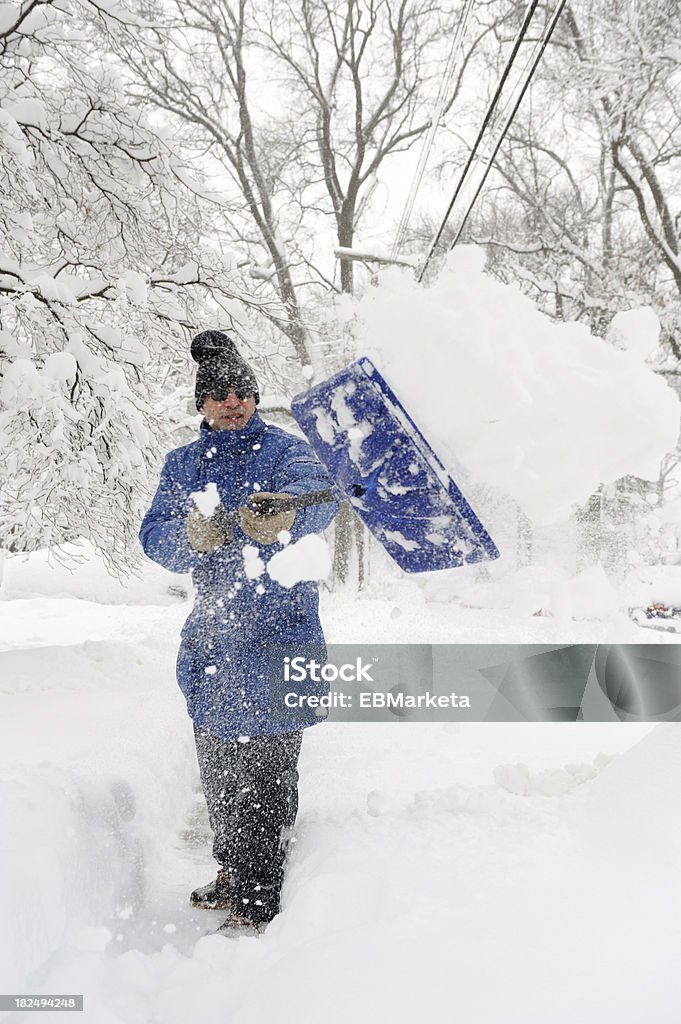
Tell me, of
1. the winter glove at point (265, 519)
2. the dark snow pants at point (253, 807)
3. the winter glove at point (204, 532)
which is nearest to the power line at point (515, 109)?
the winter glove at point (265, 519)

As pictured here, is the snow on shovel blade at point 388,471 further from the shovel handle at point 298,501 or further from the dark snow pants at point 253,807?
the dark snow pants at point 253,807

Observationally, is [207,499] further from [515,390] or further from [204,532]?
[515,390]

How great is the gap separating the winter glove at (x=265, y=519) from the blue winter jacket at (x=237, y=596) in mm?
90

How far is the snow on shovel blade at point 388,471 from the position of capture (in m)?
1.90

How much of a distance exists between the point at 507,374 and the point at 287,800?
1.36m

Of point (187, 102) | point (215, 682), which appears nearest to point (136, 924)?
point (215, 682)

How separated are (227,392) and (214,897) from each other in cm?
150

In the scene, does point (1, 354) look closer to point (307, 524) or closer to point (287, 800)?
point (307, 524)

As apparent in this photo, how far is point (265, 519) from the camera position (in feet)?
6.15

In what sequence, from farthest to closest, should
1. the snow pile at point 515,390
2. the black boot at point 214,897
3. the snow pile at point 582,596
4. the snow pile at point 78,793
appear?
1. the snow pile at point 582,596
2. the black boot at point 214,897
3. the snow pile at point 515,390
4. the snow pile at point 78,793

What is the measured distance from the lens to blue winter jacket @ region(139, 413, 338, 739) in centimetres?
202

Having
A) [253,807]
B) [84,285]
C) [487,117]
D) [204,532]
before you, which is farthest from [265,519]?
[84,285]

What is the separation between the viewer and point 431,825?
202cm

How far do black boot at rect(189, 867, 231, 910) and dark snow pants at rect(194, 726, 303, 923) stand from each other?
34 millimetres
